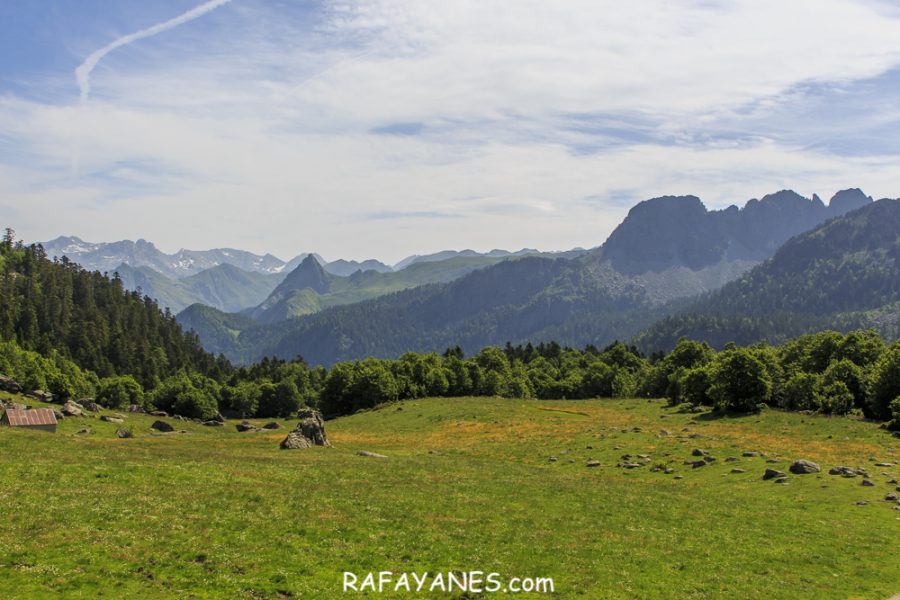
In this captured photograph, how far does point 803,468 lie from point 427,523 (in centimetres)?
3758

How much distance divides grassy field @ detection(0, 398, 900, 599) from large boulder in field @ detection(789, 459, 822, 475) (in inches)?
49.2

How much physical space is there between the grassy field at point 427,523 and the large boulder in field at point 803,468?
49.2 inches

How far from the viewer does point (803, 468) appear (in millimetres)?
51281

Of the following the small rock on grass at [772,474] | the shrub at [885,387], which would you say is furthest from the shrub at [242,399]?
the shrub at [885,387]

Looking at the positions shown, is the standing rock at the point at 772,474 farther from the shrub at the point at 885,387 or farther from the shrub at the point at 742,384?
the shrub at the point at 742,384

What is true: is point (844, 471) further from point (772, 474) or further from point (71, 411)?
point (71, 411)

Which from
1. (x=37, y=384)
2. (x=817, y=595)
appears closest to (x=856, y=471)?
(x=817, y=595)

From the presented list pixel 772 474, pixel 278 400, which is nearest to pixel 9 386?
pixel 278 400

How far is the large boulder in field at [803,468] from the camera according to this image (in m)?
51.1

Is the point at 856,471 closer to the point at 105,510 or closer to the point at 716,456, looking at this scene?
the point at 716,456

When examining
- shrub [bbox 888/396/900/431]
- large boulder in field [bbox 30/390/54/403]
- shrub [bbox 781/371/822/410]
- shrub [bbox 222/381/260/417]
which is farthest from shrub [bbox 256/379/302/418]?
shrub [bbox 888/396/900/431]

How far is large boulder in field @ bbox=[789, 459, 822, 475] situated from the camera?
51094mm

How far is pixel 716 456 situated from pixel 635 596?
131 feet

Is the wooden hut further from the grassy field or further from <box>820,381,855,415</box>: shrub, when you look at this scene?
<box>820,381,855,415</box>: shrub
